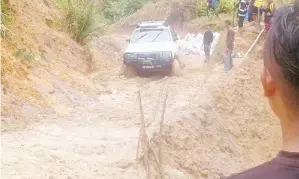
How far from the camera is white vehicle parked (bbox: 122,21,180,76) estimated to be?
14.7 meters

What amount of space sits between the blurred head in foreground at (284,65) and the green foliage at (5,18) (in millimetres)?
10094

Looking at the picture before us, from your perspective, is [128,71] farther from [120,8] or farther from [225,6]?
[120,8]

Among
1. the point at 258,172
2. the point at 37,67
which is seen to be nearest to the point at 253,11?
the point at 37,67

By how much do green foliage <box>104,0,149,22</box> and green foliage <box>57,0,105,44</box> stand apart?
1531cm

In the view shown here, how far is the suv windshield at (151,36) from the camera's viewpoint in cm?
1559

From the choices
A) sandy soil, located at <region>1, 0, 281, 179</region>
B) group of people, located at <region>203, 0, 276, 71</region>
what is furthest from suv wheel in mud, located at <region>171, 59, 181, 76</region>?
group of people, located at <region>203, 0, 276, 71</region>

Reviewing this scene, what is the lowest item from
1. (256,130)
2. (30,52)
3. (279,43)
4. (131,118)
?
(256,130)

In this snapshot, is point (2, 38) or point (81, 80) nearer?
point (2, 38)

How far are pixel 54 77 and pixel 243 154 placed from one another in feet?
16.5

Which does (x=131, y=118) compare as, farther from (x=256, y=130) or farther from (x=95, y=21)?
(x=95, y=21)

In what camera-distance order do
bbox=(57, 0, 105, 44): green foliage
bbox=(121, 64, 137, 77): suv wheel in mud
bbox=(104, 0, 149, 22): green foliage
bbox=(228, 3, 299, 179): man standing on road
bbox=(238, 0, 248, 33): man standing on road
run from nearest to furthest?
bbox=(228, 3, 299, 179): man standing on road, bbox=(121, 64, 137, 77): suv wheel in mud, bbox=(57, 0, 105, 44): green foliage, bbox=(238, 0, 248, 33): man standing on road, bbox=(104, 0, 149, 22): green foliage

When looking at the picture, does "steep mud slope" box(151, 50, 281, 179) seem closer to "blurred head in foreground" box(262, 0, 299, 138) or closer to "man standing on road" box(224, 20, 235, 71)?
"man standing on road" box(224, 20, 235, 71)

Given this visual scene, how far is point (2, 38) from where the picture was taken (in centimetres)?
1139

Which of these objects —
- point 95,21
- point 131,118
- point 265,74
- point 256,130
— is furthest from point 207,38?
point 265,74
